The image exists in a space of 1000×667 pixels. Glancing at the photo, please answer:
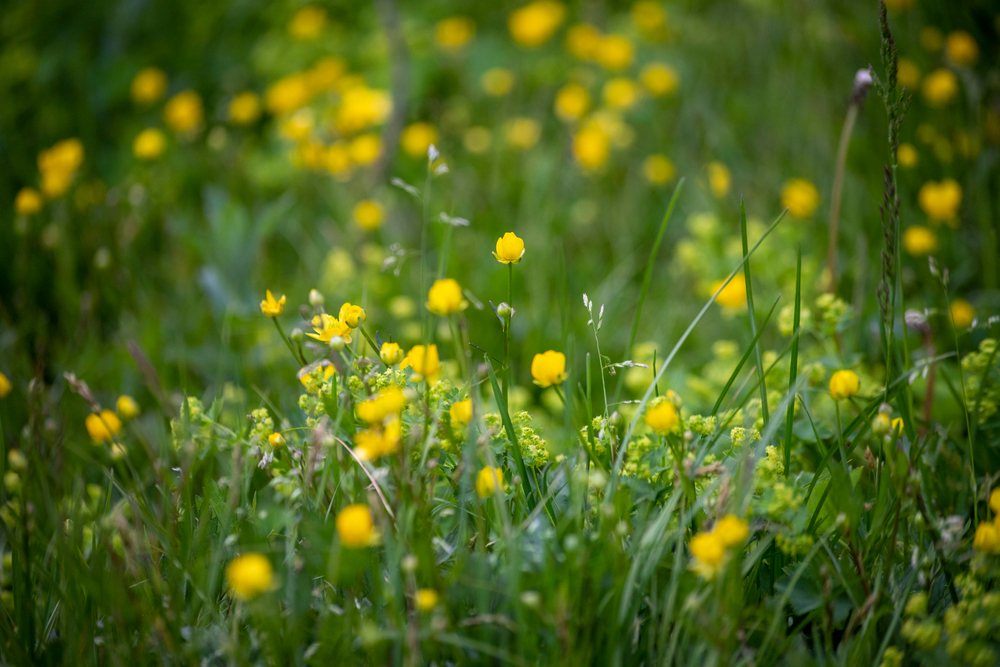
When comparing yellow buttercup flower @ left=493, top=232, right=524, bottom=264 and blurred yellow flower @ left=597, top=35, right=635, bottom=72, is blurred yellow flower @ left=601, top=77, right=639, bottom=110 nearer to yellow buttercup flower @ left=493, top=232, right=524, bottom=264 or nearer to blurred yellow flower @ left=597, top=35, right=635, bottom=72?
blurred yellow flower @ left=597, top=35, right=635, bottom=72

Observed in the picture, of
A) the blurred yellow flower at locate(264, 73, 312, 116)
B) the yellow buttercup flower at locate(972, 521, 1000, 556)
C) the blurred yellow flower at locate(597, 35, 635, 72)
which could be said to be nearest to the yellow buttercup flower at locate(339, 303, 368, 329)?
the yellow buttercup flower at locate(972, 521, 1000, 556)

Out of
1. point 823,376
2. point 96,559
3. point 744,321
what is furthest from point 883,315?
point 96,559

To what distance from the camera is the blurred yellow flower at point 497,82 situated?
3.08m

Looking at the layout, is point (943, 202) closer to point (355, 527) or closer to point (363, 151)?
point (363, 151)

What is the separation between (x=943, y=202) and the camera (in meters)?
1.99

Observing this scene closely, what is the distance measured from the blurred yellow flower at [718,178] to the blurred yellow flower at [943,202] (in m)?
0.61

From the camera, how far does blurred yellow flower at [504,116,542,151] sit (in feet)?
9.54

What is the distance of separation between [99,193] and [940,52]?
11.1 feet

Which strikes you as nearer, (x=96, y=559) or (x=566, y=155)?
(x=96, y=559)

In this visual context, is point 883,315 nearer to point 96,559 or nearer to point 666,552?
point 666,552

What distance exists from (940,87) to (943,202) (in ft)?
1.91

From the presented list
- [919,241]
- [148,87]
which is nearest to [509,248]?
[919,241]

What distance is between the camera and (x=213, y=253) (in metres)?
2.31

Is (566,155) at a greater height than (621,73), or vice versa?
(621,73)
